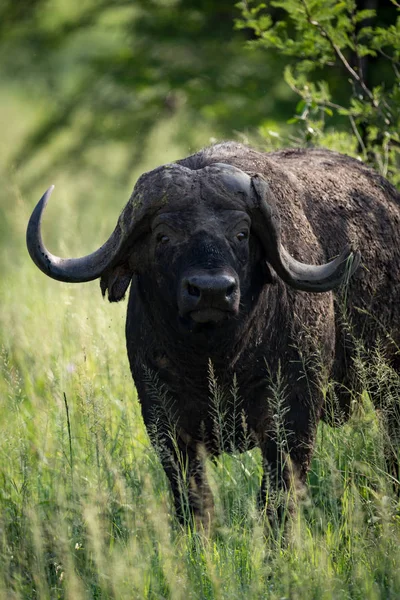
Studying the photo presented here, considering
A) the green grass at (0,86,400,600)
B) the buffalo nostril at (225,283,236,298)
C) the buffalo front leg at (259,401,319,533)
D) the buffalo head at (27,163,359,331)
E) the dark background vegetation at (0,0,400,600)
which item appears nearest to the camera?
the green grass at (0,86,400,600)

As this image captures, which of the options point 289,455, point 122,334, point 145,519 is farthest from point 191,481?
point 122,334

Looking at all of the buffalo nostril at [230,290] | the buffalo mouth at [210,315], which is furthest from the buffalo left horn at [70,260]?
the buffalo nostril at [230,290]

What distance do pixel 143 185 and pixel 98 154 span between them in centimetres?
1006

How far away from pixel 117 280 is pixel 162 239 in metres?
0.42

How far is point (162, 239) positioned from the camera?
467 cm

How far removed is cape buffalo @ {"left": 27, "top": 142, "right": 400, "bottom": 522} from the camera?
462 centimetres

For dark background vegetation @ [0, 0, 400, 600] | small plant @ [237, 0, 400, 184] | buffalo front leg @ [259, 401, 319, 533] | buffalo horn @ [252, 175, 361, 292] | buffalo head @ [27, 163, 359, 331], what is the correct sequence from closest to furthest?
dark background vegetation @ [0, 0, 400, 600] → buffalo head @ [27, 163, 359, 331] → buffalo horn @ [252, 175, 361, 292] → buffalo front leg @ [259, 401, 319, 533] → small plant @ [237, 0, 400, 184]

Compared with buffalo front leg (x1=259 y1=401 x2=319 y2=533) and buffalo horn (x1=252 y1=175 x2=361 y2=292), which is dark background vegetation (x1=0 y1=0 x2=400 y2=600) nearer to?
buffalo front leg (x1=259 y1=401 x2=319 y2=533)

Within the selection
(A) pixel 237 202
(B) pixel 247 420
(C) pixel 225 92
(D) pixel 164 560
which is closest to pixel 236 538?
(D) pixel 164 560

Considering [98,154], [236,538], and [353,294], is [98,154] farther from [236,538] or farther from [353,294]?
[236,538]

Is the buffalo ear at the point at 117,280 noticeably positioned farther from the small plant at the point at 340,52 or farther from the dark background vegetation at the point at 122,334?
the small plant at the point at 340,52

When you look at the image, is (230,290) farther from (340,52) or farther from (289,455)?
(340,52)

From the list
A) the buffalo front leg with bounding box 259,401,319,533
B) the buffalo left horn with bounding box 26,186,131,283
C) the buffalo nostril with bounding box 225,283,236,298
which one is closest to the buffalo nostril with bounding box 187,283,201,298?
the buffalo nostril with bounding box 225,283,236,298

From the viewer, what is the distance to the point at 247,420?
4965mm
